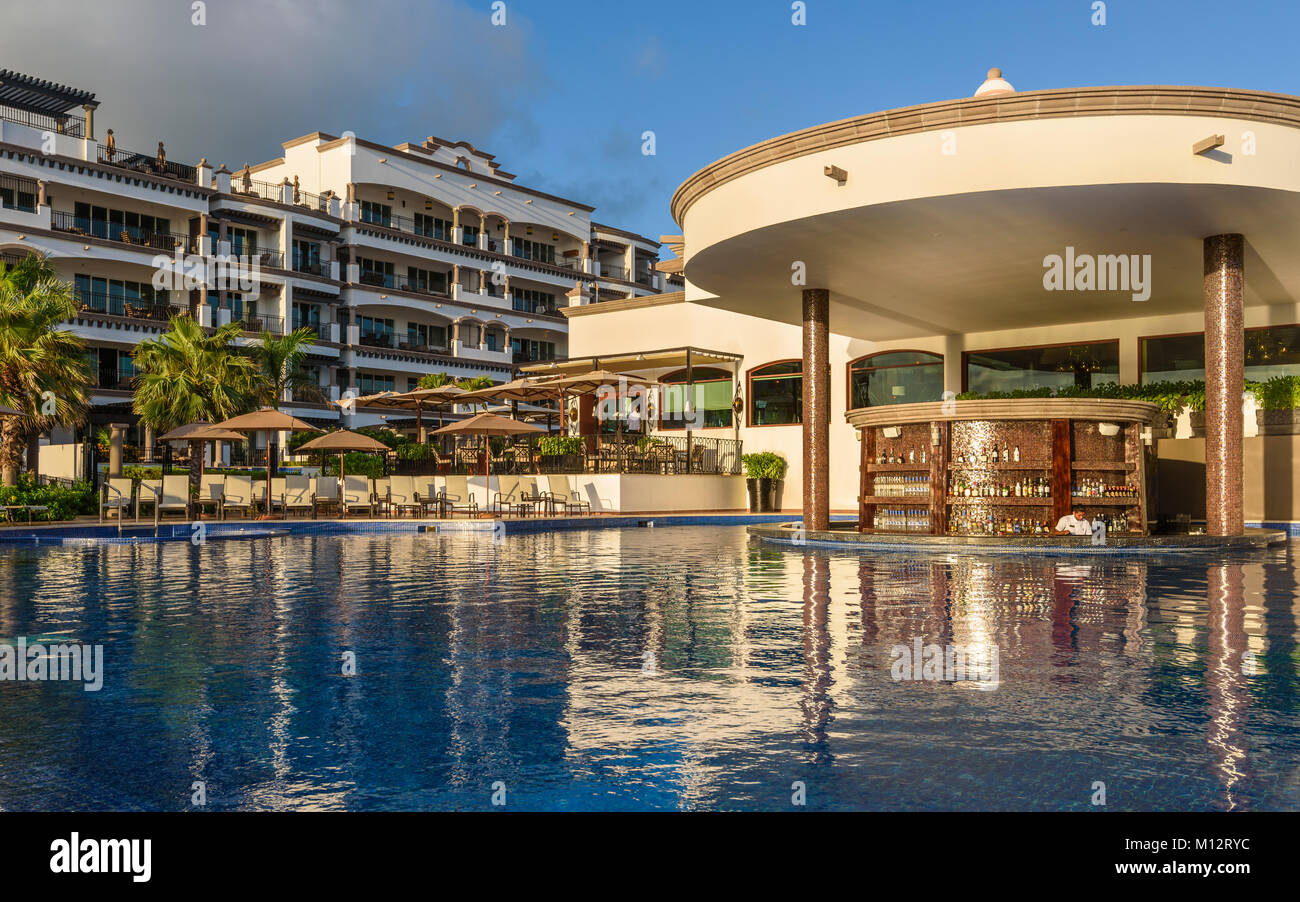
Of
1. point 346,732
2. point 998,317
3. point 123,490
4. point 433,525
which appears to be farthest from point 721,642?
point 123,490

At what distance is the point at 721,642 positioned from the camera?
24.0ft

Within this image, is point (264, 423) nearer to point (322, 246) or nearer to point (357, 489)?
point (357, 489)

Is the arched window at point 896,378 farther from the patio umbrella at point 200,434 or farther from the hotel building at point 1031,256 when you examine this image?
the patio umbrella at point 200,434

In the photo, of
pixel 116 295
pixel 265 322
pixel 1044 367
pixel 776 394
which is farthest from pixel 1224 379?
pixel 265 322

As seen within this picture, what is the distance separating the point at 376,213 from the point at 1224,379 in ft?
182

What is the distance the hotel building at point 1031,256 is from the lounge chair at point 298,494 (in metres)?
11.9

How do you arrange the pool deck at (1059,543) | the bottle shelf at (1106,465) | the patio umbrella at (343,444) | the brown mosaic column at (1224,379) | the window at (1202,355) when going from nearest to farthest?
the pool deck at (1059,543), the brown mosaic column at (1224,379), the bottle shelf at (1106,465), the window at (1202,355), the patio umbrella at (343,444)

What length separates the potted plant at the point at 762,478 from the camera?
95.5ft

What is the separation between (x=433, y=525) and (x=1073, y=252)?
1415 cm

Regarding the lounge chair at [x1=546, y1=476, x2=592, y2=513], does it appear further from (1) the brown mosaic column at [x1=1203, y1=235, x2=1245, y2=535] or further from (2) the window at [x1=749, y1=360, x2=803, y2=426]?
(1) the brown mosaic column at [x1=1203, y1=235, x2=1245, y2=535]

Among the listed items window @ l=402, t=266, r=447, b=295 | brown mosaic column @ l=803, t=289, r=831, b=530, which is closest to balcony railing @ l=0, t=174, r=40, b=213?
window @ l=402, t=266, r=447, b=295

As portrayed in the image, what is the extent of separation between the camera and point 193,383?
2892cm

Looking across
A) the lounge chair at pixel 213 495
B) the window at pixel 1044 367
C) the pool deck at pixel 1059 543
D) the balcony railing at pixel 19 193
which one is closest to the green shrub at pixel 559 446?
the lounge chair at pixel 213 495

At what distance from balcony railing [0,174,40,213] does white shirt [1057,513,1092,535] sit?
46.4 m
